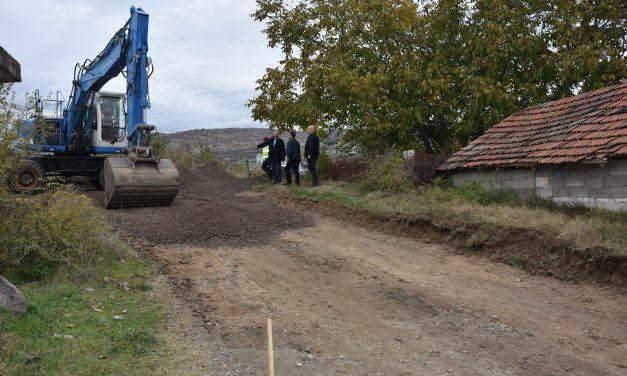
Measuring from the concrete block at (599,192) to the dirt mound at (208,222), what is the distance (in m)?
5.41

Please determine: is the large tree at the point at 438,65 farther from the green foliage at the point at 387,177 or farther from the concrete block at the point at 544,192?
the concrete block at the point at 544,192

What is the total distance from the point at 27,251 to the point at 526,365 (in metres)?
5.77

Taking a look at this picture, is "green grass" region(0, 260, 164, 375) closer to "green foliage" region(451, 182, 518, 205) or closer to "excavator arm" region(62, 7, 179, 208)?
"excavator arm" region(62, 7, 179, 208)

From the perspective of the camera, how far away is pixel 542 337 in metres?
5.65

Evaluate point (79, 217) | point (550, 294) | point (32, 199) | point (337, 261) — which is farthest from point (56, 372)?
point (550, 294)

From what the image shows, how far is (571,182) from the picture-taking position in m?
11.1

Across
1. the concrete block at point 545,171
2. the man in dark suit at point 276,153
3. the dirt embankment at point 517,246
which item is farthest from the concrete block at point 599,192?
the man in dark suit at point 276,153

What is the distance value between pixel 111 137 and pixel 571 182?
530 inches

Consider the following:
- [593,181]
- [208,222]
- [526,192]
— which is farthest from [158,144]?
[593,181]

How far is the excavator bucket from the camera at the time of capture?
12.8 meters

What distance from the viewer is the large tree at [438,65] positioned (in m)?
17.7

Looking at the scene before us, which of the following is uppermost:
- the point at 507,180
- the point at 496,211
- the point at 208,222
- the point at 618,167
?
the point at 618,167

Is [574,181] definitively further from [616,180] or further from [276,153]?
[276,153]

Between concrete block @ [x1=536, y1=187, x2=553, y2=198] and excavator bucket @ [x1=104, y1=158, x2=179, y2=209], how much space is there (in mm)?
7892
